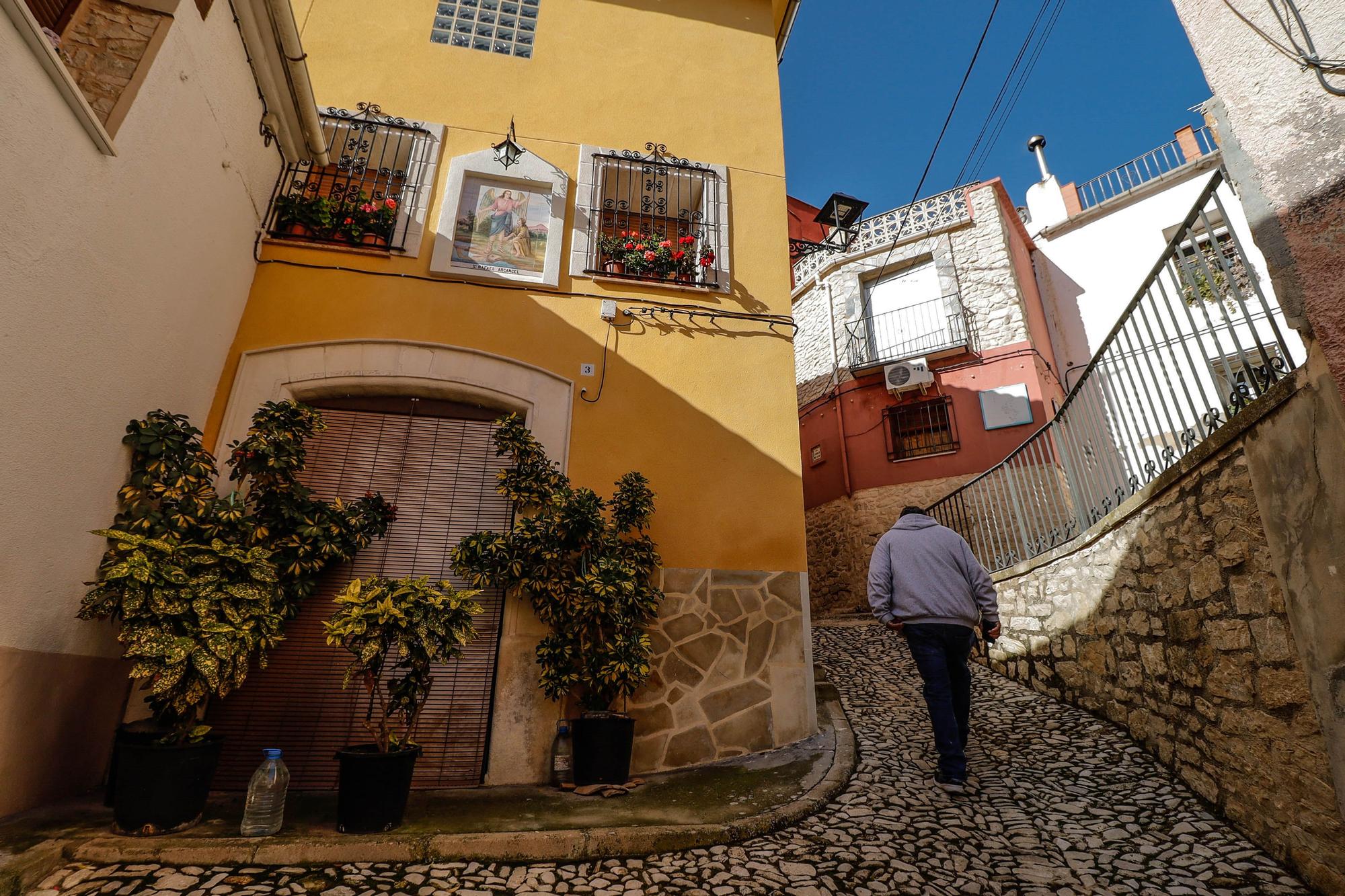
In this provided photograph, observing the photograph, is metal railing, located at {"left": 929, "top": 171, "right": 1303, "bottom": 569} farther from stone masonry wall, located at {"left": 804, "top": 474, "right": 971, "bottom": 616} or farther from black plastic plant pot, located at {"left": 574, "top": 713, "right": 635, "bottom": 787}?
stone masonry wall, located at {"left": 804, "top": 474, "right": 971, "bottom": 616}

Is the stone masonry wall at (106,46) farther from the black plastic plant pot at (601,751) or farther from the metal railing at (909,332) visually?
the metal railing at (909,332)

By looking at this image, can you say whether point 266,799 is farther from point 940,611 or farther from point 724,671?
point 940,611

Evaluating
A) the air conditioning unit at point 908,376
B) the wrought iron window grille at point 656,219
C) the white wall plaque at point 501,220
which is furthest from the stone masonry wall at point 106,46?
the air conditioning unit at point 908,376

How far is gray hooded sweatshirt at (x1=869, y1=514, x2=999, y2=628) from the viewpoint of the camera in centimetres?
359

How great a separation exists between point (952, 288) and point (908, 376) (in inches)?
88.5

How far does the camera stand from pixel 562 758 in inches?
156

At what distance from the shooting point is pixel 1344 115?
179 cm

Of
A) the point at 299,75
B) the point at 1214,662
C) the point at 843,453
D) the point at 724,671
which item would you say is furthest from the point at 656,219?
the point at 843,453

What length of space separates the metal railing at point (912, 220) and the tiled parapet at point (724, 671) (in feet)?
34.0

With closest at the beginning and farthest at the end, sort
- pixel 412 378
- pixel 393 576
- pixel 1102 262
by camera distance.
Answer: pixel 393 576 → pixel 412 378 → pixel 1102 262

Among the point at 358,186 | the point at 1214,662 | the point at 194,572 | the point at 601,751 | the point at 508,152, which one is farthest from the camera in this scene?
the point at 508,152

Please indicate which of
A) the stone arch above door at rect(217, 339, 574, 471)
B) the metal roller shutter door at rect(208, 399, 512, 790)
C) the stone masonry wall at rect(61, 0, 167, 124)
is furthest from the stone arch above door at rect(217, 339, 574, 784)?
the stone masonry wall at rect(61, 0, 167, 124)

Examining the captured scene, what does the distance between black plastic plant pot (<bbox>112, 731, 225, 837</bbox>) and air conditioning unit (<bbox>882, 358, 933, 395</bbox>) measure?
37.4ft

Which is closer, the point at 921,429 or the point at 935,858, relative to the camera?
the point at 935,858
